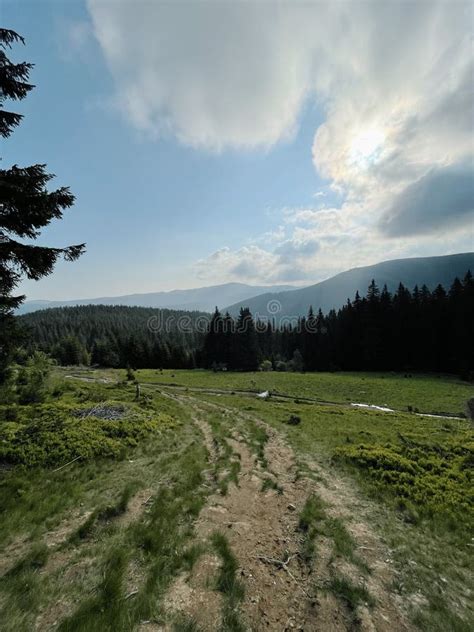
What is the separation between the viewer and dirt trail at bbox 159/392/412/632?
4648 mm

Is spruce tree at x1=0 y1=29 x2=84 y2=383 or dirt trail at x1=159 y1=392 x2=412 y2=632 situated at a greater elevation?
spruce tree at x1=0 y1=29 x2=84 y2=383

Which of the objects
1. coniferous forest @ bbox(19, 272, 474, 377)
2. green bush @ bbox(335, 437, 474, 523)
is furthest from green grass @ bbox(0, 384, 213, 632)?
coniferous forest @ bbox(19, 272, 474, 377)

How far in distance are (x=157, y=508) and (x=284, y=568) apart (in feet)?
12.7

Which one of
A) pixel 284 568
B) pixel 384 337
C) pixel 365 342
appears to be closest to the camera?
pixel 284 568

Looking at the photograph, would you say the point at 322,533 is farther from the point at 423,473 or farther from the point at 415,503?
the point at 423,473

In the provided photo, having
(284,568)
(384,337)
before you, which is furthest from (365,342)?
(284,568)

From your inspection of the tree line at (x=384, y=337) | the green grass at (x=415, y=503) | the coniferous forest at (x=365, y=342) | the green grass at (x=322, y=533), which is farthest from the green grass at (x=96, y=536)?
the tree line at (x=384, y=337)

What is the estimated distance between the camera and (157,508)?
25.7ft

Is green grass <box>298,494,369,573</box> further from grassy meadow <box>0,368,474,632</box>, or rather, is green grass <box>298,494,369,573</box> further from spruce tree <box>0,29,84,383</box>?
spruce tree <box>0,29,84,383</box>

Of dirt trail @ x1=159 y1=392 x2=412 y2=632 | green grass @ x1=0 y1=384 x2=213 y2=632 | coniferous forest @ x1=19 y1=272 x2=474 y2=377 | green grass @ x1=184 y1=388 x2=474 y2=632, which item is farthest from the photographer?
coniferous forest @ x1=19 y1=272 x2=474 y2=377

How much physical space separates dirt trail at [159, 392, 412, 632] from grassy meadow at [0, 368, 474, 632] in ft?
0.77

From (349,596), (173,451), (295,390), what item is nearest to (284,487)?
(349,596)

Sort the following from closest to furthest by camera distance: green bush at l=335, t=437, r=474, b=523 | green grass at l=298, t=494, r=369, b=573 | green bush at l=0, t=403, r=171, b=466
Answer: green grass at l=298, t=494, r=369, b=573, green bush at l=335, t=437, r=474, b=523, green bush at l=0, t=403, r=171, b=466

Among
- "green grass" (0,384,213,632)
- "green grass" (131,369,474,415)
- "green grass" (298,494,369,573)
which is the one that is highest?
"green grass" (0,384,213,632)
